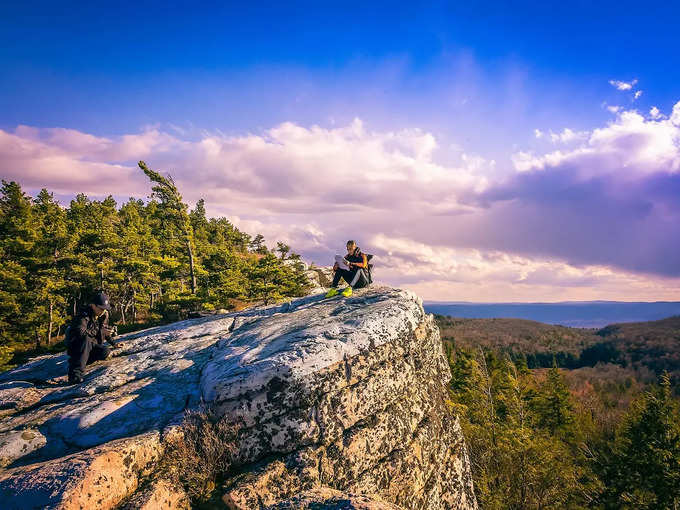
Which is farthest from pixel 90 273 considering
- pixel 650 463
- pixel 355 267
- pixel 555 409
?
pixel 555 409

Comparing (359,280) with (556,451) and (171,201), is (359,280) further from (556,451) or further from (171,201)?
(171,201)

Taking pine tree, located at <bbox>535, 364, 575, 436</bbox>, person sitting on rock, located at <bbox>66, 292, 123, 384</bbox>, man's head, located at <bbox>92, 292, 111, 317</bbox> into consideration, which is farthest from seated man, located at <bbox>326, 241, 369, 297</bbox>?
pine tree, located at <bbox>535, 364, 575, 436</bbox>

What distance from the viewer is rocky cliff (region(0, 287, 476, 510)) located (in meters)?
5.42

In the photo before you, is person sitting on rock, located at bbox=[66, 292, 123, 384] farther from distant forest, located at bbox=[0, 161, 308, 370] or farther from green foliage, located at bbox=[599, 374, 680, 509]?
green foliage, located at bbox=[599, 374, 680, 509]

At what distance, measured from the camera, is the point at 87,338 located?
366 inches

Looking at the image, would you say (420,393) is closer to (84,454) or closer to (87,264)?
(84,454)

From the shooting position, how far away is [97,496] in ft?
16.5

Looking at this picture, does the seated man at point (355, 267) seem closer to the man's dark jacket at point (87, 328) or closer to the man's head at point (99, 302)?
the man's head at point (99, 302)

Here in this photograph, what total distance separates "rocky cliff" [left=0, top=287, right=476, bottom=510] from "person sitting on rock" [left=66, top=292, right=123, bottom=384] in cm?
47

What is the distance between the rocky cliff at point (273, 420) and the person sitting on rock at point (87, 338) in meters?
0.47

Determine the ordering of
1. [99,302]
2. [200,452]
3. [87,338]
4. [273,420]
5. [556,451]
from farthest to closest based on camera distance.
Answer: [556,451], [99,302], [87,338], [273,420], [200,452]

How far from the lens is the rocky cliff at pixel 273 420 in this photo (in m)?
5.42

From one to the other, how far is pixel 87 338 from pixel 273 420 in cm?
670

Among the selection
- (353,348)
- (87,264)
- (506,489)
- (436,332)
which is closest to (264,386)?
(353,348)
